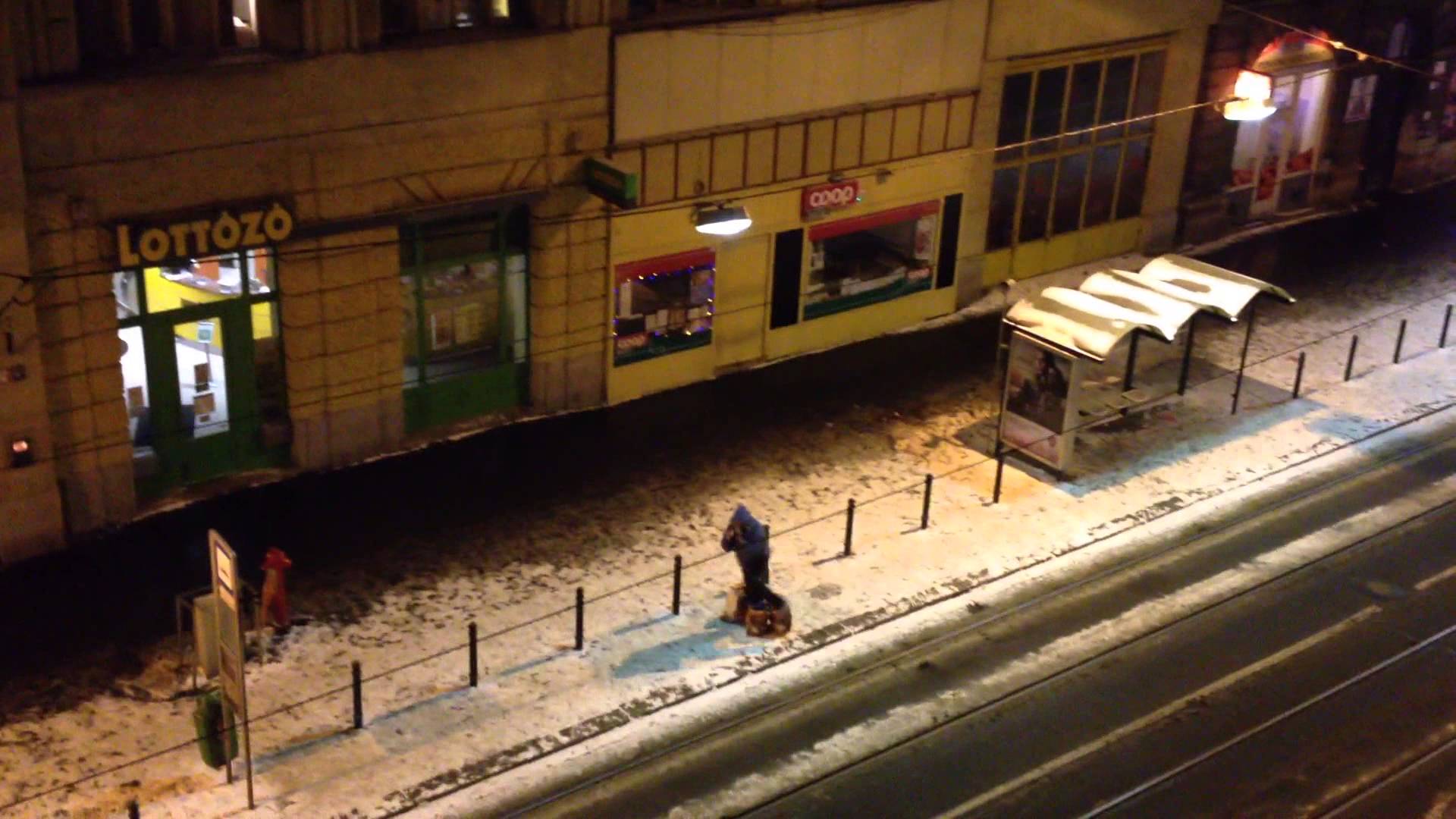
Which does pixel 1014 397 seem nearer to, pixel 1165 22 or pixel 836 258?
pixel 836 258

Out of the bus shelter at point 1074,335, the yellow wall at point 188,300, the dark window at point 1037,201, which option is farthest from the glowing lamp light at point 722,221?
the dark window at point 1037,201

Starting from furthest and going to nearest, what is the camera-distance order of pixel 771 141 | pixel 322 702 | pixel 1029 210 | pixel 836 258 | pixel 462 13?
pixel 1029 210 < pixel 836 258 < pixel 771 141 < pixel 462 13 < pixel 322 702

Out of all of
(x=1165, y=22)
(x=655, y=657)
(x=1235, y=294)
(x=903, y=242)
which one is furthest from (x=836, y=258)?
(x=655, y=657)

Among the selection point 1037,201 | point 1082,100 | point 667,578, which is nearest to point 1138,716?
point 667,578

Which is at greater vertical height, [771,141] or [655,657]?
[771,141]

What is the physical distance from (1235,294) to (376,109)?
12.4 metres

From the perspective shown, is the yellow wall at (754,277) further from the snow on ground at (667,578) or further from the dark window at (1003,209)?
the snow on ground at (667,578)

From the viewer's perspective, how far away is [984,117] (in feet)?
88.3

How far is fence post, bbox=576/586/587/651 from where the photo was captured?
57.1 feet

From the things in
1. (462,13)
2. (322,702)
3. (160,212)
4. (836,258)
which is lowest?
(322,702)

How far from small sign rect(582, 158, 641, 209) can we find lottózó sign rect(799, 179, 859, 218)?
3621 mm

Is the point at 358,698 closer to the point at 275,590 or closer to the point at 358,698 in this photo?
the point at 358,698

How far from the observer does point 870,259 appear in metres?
26.5

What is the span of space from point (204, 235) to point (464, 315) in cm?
433
